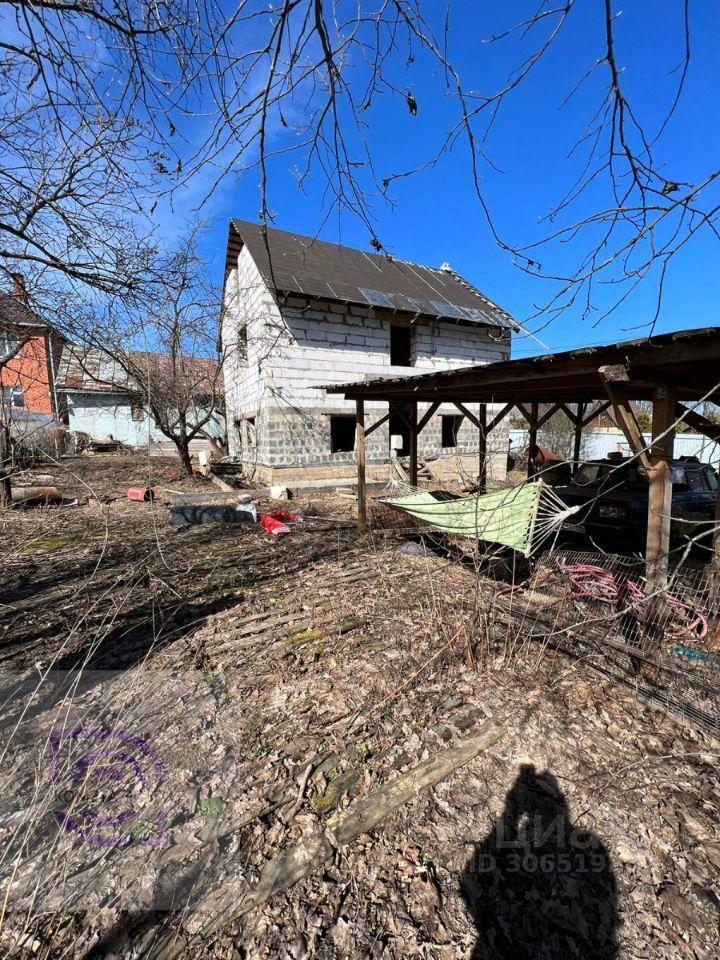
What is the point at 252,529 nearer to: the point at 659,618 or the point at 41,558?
the point at 41,558

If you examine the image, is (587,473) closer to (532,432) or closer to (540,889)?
(532,432)

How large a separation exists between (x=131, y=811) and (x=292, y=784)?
0.79 meters

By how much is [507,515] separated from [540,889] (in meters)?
3.05

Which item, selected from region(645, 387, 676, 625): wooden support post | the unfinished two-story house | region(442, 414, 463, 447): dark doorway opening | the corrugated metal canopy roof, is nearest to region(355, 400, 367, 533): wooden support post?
the corrugated metal canopy roof

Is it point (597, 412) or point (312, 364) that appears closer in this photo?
point (597, 412)

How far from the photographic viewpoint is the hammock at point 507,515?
384 centimetres

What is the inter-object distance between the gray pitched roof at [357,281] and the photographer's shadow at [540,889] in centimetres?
977

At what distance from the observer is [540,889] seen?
1.70 m

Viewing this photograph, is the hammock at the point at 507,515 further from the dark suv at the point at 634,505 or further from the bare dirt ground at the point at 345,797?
the dark suv at the point at 634,505

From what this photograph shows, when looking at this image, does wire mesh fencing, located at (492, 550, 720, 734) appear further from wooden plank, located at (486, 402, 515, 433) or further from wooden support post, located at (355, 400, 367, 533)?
wooden plank, located at (486, 402, 515, 433)

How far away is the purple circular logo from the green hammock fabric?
2717mm

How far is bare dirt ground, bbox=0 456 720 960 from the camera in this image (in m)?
1.58

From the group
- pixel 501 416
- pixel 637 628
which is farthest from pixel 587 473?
pixel 637 628

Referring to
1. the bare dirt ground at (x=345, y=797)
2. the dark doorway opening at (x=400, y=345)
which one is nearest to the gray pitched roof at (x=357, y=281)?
the dark doorway opening at (x=400, y=345)
